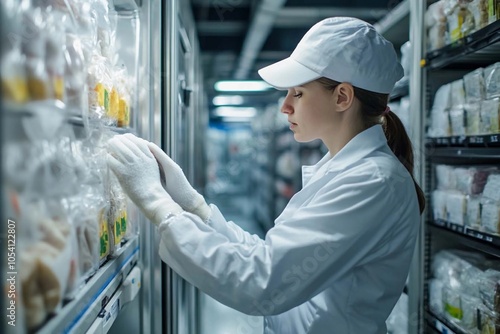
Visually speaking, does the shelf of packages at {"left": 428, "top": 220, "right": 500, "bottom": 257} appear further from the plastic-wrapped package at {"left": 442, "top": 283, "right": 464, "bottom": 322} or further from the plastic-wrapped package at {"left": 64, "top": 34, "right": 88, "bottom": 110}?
the plastic-wrapped package at {"left": 64, "top": 34, "right": 88, "bottom": 110}

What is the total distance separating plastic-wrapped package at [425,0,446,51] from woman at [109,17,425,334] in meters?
1.00

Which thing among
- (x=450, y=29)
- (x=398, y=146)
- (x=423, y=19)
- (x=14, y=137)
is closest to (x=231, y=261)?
(x=14, y=137)

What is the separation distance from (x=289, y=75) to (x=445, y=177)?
134 centimetres

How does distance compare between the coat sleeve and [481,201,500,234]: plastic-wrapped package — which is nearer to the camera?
the coat sleeve

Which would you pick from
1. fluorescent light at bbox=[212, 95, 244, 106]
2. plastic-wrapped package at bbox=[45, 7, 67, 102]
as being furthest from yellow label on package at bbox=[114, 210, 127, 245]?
fluorescent light at bbox=[212, 95, 244, 106]

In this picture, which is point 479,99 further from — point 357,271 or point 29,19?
point 29,19

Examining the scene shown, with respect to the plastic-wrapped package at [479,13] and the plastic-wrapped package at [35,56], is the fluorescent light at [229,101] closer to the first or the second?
the plastic-wrapped package at [479,13]

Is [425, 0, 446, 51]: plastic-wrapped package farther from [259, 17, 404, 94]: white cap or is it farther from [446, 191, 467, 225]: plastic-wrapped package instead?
[259, 17, 404, 94]: white cap

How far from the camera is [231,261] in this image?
1074 millimetres

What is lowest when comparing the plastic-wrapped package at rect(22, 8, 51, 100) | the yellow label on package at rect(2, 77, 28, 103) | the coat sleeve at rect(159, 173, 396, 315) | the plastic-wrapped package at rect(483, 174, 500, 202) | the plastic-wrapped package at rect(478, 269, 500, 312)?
the plastic-wrapped package at rect(478, 269, 500, 312)

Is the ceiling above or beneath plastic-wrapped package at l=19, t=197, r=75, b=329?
above

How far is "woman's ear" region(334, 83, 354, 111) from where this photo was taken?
4.23ft

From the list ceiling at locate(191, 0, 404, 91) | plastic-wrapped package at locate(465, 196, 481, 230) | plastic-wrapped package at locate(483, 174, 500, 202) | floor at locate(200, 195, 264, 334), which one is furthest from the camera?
ceiling at locate(191, 0, 404, 91)

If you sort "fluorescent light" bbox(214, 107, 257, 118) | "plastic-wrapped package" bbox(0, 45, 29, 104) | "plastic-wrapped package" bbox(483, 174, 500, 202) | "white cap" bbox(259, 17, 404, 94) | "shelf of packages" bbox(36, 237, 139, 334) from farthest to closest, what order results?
"fluorescent light" bbox(214, 107, 257, 118), "plastic-wrapped package" bbox(483, 174, 500, 202), "white cap" bbox(259, 17, 404, 94), "shelf of packages" bbox(36, 237, 139, 334), "plastic-wrapped package" bbox(0, 45, 29, 104)
